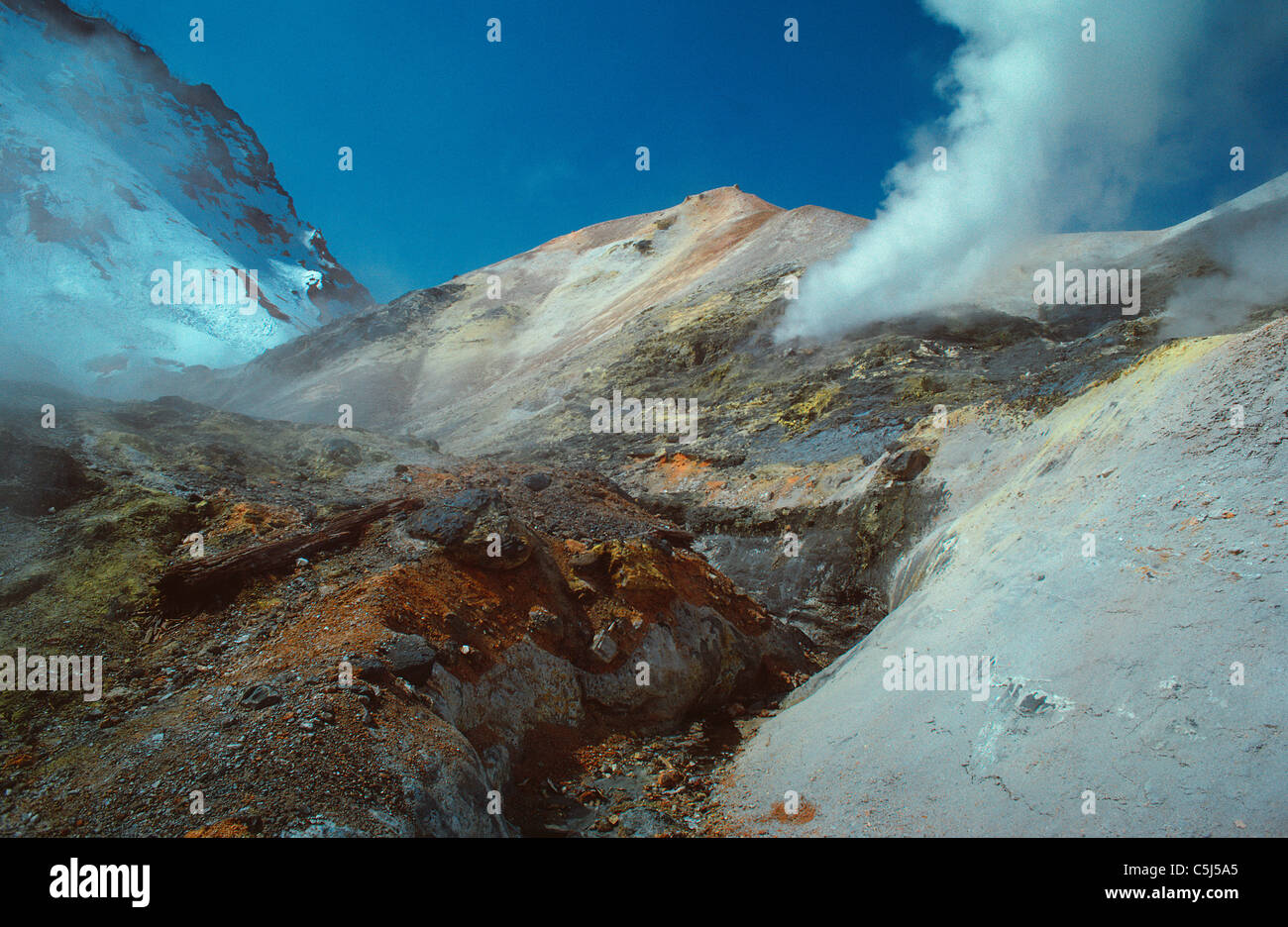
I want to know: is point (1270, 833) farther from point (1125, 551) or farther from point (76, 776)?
point (76, 776)

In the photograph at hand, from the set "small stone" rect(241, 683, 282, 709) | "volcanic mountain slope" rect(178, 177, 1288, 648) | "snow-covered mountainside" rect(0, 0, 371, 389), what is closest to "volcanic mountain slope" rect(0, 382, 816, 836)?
"small stone" rect(241, 683, 282, 709)

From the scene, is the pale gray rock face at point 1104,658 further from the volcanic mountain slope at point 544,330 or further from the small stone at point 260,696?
the volcanic mountain slope at point 544,330

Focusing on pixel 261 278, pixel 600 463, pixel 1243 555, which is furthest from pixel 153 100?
pixel 1243 555

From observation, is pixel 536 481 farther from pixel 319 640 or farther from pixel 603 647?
→ pixel 319 640

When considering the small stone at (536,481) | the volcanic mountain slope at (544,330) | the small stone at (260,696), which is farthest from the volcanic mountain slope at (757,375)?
the small stone at (260,696)

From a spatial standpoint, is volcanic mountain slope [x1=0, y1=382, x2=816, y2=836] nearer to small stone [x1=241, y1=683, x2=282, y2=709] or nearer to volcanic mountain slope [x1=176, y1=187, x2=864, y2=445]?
small stone [x1=241, y1=683, x2=282, y2=709]
